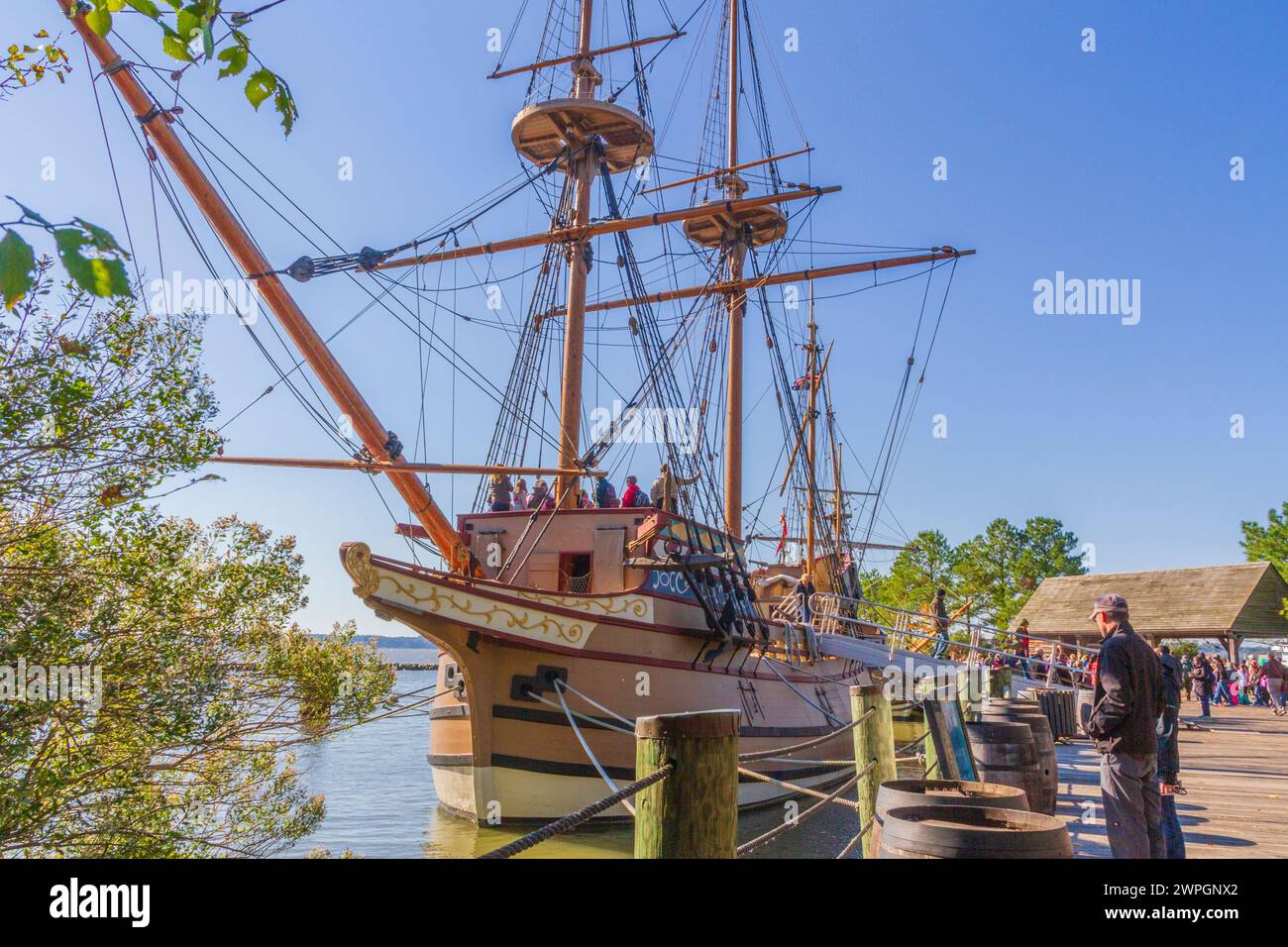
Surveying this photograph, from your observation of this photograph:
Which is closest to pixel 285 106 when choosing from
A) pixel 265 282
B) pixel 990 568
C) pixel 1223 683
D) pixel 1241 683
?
pixel 265 282

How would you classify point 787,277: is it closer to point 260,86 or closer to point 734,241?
point 734,241

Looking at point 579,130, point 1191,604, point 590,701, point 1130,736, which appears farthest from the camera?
point 1191,604

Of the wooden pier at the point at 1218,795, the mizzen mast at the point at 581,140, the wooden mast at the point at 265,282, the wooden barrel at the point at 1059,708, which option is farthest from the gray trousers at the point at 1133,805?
the mizzen mast at the point at 581,140

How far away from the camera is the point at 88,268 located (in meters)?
1.68

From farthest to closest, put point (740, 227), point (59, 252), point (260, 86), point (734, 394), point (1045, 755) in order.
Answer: point (740, 227)
point (734, 394)
point (1045, 755)
point (260, 86)
point (59, 252)

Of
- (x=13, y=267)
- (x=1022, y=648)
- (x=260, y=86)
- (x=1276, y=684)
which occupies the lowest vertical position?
(x=1276, y=684)

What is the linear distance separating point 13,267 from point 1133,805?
18.1 ft

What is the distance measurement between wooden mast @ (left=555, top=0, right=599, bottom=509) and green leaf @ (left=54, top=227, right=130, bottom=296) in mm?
10945

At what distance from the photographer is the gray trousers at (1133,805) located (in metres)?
4.87

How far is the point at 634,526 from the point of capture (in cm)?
1338

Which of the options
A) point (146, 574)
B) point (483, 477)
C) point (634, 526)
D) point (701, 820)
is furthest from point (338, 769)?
point (701, 820)

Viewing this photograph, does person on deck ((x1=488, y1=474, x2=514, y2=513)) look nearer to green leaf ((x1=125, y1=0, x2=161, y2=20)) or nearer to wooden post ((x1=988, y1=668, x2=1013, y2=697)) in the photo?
wooden post ((x1=988, y1=668, x2=1013, y2=697))
